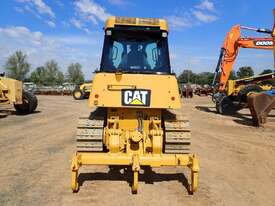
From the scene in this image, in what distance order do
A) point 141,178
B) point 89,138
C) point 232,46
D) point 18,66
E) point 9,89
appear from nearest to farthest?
point 89,138
point 141,178
point 9,89
point 232,46
point 18,66

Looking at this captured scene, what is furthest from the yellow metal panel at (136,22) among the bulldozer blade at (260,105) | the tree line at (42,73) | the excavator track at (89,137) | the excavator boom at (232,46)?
the tree line at (42,73)

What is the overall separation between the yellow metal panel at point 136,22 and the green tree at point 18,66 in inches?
3012

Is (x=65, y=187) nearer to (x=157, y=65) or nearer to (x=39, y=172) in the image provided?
(x=39, y=172)

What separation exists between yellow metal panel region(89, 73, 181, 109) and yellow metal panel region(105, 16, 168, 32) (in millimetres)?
1076

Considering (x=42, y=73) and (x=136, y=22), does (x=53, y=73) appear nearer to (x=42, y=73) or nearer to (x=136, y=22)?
(x=42, y=73)

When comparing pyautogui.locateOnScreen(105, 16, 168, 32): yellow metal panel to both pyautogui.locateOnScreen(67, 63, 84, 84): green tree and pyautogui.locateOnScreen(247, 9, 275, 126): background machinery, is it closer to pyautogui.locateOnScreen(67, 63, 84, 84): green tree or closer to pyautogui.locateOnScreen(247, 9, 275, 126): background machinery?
pyautogui.locateOnScreen(247, 9, 275, 126): background machinery

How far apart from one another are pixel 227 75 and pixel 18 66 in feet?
219

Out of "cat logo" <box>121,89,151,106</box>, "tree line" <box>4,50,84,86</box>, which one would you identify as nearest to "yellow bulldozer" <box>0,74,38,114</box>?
"cat logo" <box>121,89,151,106</box>

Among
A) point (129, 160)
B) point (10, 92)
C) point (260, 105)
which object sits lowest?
point (129, 160)

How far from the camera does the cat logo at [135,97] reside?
6.39 meters

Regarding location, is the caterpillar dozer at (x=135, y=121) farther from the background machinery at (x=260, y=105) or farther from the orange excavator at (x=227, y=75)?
the orange excavator at (x=227, y=75)

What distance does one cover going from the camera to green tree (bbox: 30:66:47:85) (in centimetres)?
8706


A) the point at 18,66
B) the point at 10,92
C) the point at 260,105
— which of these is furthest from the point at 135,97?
the point at 18,66

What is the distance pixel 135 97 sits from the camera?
21.0ft
